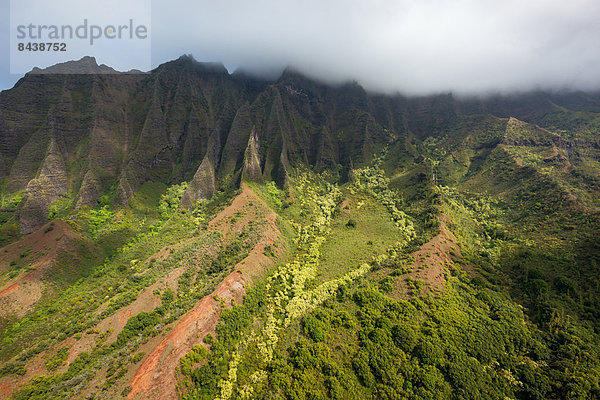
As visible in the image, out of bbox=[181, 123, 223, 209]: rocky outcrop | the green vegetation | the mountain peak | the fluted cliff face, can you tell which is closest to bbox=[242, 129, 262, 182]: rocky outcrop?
the fluted cliff face

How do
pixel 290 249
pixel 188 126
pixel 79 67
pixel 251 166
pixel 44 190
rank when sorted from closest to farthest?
pixel 290 249 → pixel 44 190 → pixel 251 166 → pixel 188 126 → pixel 79 67

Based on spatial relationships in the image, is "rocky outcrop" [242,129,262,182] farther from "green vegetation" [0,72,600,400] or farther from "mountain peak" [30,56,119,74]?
"mountain peak" [30,56,119,74]

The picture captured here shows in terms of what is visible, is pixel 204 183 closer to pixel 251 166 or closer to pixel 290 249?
pixel 251 166

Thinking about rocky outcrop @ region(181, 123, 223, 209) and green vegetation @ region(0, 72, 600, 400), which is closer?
green vegetation @ region(0, 72, 600, 400)

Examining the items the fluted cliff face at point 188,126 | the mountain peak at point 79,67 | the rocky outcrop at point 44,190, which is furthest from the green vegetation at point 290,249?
the mountain peak at point 79,67

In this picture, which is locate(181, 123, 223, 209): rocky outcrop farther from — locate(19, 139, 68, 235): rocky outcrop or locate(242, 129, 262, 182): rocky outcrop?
locate(19, 139, 68, 235): rocky outcrop

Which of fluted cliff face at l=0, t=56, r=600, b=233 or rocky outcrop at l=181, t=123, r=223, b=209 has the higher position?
fluted cliff face at l=0, t=56, r=600, b=233

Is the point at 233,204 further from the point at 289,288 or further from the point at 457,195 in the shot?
the point at 457,195

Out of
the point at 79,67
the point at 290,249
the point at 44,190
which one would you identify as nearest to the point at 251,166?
the point at 290,249

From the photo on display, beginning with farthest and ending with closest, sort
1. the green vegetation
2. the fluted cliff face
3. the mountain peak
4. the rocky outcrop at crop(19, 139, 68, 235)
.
Result: 1. the mountain peak
2. the fluted cliff face
3. the rocky outcrop at crop(19, 139, 68, 235)
4. the green vegetation

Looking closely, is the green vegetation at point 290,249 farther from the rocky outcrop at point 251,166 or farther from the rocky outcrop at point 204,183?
the rocky outcrop at point 251,166

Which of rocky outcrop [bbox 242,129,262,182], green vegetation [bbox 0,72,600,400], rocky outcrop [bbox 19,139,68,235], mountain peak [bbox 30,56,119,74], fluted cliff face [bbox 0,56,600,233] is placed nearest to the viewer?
green vegetation [bbox 0,72,600,400]
